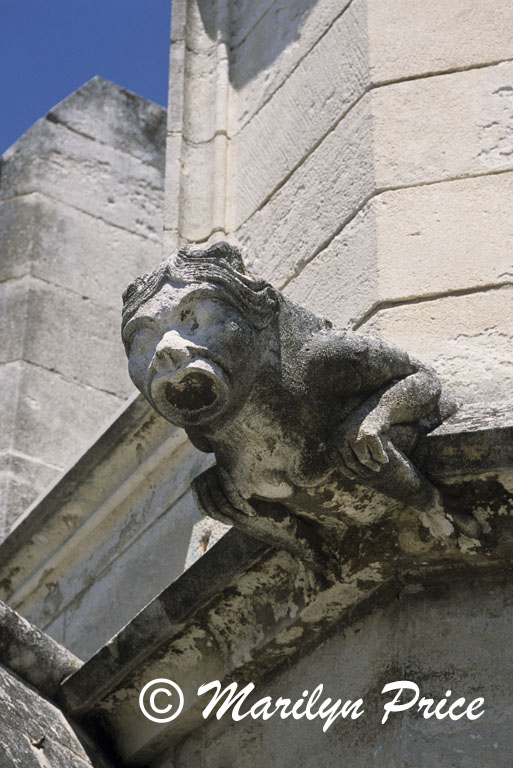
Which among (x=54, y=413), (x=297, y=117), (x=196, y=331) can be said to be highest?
(x=297, y=117)

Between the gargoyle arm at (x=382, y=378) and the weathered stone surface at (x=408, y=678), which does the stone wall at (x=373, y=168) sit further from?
the weathered stone surface at (x=408, y=678)

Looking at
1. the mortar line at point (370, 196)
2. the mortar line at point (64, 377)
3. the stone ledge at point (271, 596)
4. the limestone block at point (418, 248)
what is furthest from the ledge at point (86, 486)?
the mortar line at point (64, 377)

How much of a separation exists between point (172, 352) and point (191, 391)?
0.08 meters

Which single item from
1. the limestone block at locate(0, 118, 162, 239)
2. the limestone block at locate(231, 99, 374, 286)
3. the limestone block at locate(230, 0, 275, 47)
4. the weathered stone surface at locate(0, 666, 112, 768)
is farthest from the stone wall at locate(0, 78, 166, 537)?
the weathered stone surface at locate(0, 666, 112, 768)

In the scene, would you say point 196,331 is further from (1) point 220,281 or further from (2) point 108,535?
(2) point 108,535

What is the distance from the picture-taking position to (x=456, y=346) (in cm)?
368

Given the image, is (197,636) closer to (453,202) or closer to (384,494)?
(384,494)

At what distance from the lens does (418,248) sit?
156 inches

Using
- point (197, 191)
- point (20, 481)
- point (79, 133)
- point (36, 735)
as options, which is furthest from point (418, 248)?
point (79, 133)

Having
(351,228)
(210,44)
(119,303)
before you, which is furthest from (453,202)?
(119,303)

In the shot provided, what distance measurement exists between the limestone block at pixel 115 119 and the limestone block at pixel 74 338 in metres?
1.04

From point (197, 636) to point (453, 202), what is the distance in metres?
1.28

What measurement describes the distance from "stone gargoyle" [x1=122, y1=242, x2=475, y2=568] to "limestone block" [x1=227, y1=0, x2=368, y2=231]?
1501 mm

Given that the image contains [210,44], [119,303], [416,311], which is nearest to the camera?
[416,311]
